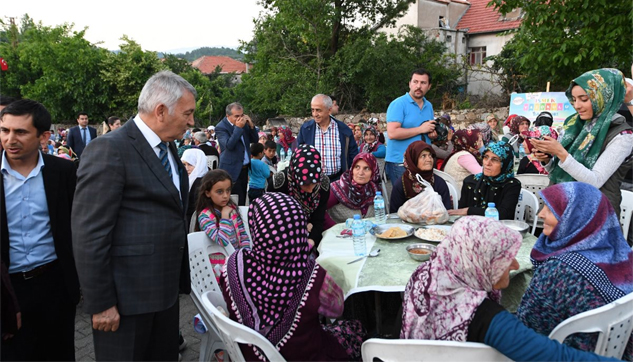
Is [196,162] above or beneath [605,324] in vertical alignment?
above

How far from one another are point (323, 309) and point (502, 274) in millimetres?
909

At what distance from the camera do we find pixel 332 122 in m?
5.44

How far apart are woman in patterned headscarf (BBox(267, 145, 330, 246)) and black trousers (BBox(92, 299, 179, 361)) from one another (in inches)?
65.6

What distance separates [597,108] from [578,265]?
5.96 feet

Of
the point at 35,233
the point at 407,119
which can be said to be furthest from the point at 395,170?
the point at 35,233

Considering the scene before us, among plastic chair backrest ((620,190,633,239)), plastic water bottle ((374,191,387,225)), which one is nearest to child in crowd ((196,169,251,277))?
plastic water bottle ((374,191,387,225))

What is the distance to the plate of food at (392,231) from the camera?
10.4ft

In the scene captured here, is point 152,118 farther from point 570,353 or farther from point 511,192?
point 511,192

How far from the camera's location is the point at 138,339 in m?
2.12

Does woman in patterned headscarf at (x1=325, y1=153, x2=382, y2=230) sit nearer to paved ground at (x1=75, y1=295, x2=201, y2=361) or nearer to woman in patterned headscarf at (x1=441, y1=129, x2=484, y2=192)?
woman in patterned headscarf at (x1=441, y1=129, x2=484, y2=192)

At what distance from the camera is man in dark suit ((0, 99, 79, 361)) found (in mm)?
2332

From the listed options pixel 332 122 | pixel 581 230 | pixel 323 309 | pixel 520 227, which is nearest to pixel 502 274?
pixel 581 230

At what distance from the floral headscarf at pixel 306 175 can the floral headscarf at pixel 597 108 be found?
2.11 meters

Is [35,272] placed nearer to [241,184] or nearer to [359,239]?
[359,239]
